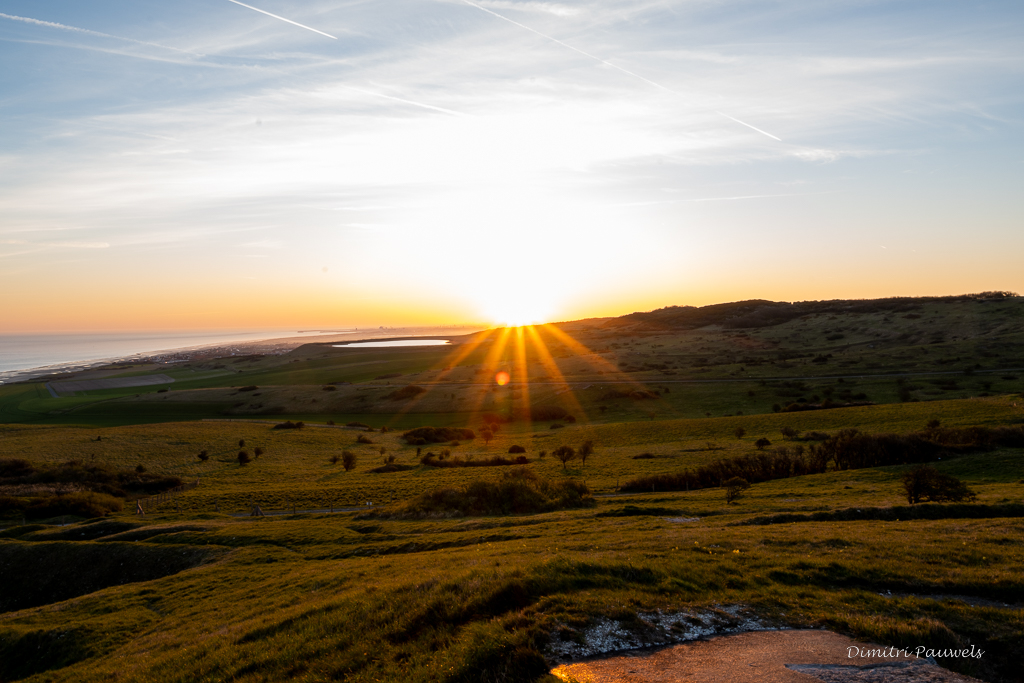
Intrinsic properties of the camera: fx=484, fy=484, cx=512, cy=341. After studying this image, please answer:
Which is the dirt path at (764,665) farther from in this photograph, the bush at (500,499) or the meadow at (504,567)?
the bush at (500,499)

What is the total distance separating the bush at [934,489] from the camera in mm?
28406

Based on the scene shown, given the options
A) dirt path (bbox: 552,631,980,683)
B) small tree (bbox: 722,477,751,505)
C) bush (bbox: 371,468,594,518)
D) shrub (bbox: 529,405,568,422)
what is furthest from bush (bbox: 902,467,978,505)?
shrub (bbox: 529,405,568,422)

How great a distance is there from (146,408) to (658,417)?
13801 centimetres

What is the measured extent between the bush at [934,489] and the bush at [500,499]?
67.1 ft

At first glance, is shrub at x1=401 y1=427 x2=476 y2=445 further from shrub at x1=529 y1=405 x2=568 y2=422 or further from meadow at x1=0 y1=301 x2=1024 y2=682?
shrub at x1=529 y1=405 x2=568 y2=422

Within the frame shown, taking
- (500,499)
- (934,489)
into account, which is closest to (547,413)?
(500,499)

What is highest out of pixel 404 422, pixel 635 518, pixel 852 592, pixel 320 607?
pixel 852 592

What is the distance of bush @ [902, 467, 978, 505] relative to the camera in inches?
1118

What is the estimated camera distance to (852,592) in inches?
565

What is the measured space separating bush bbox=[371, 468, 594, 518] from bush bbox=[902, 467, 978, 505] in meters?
20.4

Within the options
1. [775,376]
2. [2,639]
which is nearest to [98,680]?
[2,639]

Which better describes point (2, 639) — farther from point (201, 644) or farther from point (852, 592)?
point (852, 592)

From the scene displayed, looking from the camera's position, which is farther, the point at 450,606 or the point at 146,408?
the point at 146,408

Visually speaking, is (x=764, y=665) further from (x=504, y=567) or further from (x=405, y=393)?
(x=405, y=393)
